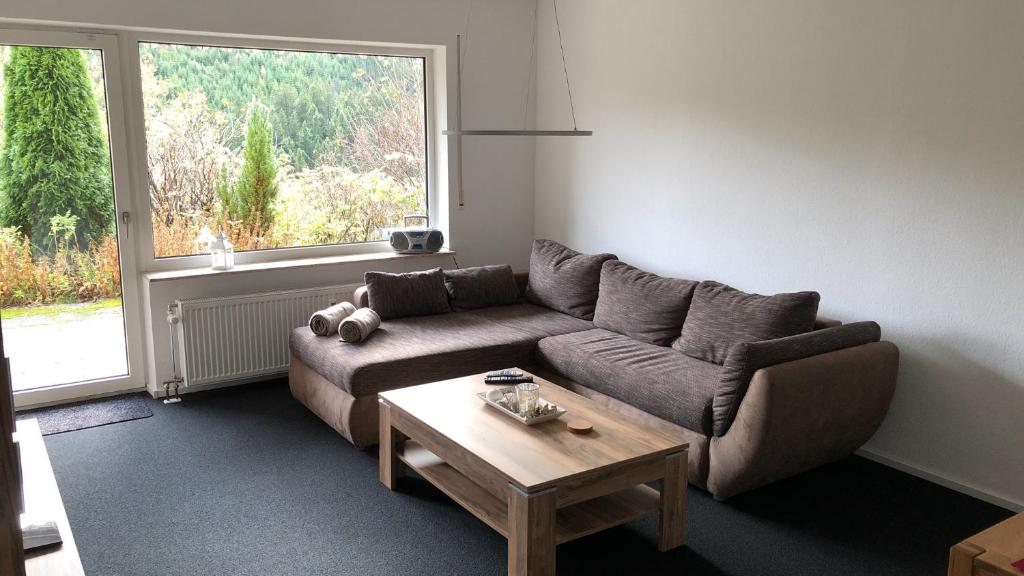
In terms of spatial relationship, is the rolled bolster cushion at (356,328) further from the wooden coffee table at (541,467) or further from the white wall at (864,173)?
the white wall at (864,173)

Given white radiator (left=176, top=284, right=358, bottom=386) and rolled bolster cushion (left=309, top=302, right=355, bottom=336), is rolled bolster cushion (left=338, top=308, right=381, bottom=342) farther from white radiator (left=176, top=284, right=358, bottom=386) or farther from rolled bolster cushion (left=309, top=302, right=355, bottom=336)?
white radiator (left=176, top=284, right=358, bottom=386)

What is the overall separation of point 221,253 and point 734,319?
295cm

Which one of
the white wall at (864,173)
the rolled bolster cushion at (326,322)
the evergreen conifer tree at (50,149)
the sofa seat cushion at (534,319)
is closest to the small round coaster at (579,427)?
the sofa seat cushion at (534,319)

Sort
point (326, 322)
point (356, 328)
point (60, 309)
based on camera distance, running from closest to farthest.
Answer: point (356, 328) < point (326, 322) < point (60, 309)

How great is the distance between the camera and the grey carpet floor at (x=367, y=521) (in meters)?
2.96

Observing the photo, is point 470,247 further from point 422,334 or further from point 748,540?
point 748,540

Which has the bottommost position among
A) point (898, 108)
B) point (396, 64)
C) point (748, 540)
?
point (748, 540)

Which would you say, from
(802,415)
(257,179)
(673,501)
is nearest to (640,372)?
(802,415)

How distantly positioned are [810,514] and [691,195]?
2042 mm

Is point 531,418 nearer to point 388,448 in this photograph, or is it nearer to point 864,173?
point 388,448

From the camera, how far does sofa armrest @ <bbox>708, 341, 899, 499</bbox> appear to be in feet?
10.6

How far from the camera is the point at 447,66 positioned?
5461 millimetres

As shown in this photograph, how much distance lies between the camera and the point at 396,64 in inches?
217

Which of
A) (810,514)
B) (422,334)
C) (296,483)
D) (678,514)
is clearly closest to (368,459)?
(296,483)
